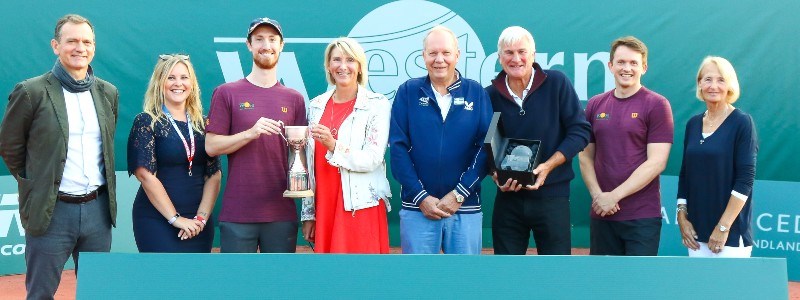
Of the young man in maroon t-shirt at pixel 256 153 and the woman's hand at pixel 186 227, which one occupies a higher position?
the young man in maroon t-shirt at pixel 256 153

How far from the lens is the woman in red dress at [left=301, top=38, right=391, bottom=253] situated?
13.9ft

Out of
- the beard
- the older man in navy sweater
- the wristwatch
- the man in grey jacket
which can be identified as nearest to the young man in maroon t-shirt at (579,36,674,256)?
the older man in navy sweater

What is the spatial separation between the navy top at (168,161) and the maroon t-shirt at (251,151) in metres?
0.14

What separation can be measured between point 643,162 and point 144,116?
254cm

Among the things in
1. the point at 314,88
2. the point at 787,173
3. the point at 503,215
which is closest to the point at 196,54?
the point at 314,88

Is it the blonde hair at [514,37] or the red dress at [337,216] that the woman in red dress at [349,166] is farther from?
the blonde hair at [514,37]

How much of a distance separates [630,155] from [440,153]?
1057 mm

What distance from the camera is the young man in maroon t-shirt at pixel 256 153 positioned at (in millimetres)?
4293

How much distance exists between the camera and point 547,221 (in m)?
4.45

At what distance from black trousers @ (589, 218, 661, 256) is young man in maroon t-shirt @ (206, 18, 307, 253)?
5.53 feet

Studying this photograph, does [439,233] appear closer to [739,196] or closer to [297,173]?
[297,173]

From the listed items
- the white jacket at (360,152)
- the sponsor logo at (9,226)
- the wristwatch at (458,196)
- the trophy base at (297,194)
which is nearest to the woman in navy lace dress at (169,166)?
the trophy base at (297,194)

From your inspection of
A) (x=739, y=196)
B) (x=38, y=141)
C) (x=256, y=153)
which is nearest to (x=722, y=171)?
(x=739, y=196)

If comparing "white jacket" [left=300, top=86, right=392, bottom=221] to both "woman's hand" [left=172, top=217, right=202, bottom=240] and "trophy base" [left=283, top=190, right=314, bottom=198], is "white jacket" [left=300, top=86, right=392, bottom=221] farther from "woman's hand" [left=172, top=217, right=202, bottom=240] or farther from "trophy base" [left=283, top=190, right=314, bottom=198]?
"woman's hand" [left=172, top=217, right=202, bottom=240]
